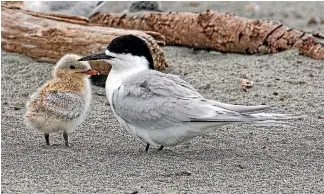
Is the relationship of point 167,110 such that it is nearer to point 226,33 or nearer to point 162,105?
point 162,105

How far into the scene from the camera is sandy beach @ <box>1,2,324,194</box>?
14.2ft

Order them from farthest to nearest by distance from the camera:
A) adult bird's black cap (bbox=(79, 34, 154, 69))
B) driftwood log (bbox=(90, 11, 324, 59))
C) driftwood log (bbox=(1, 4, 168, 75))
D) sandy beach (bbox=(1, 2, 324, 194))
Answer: driftwood log (bbox=(90, 11, 324, 59)) < driftwood log (bbox=(1, 4, 168, 75)) < adult bird's black cap (bbox=(79, 34, 154, 69)) < sandy beach (bbox=(1, 2, 324, 194))

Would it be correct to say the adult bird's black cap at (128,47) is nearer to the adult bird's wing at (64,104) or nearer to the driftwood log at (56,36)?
the adult bird's wing at (64,104)

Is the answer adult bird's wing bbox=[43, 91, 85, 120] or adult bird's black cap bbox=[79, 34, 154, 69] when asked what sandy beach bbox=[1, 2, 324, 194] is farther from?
adult bird's black cap bbox=[79, 34, 154, 69]

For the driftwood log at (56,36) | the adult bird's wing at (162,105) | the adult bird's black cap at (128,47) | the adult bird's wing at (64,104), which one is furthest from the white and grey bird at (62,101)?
the driftwood log at (56,36)

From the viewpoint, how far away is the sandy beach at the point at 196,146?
14.2ft

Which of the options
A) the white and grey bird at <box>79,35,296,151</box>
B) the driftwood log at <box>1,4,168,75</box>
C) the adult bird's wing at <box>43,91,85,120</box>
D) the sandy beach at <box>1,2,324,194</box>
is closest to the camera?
the sandy beach at <box>1,2,324,194</box>

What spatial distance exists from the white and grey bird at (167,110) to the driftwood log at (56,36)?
1.27 m

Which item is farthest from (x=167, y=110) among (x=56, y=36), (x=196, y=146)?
(x=56, y=36)

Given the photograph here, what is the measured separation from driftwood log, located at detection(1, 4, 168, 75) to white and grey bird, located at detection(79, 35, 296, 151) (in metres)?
1.27

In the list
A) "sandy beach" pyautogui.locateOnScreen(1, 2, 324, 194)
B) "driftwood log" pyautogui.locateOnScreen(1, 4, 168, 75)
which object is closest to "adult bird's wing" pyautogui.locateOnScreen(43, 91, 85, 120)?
"sandy beach" pyautogui.locateOnScreen(1, 2, 324, 194)

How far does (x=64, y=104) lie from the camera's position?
16.5 feet

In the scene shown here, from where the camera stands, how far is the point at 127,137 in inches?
212

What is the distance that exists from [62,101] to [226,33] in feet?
8.29
